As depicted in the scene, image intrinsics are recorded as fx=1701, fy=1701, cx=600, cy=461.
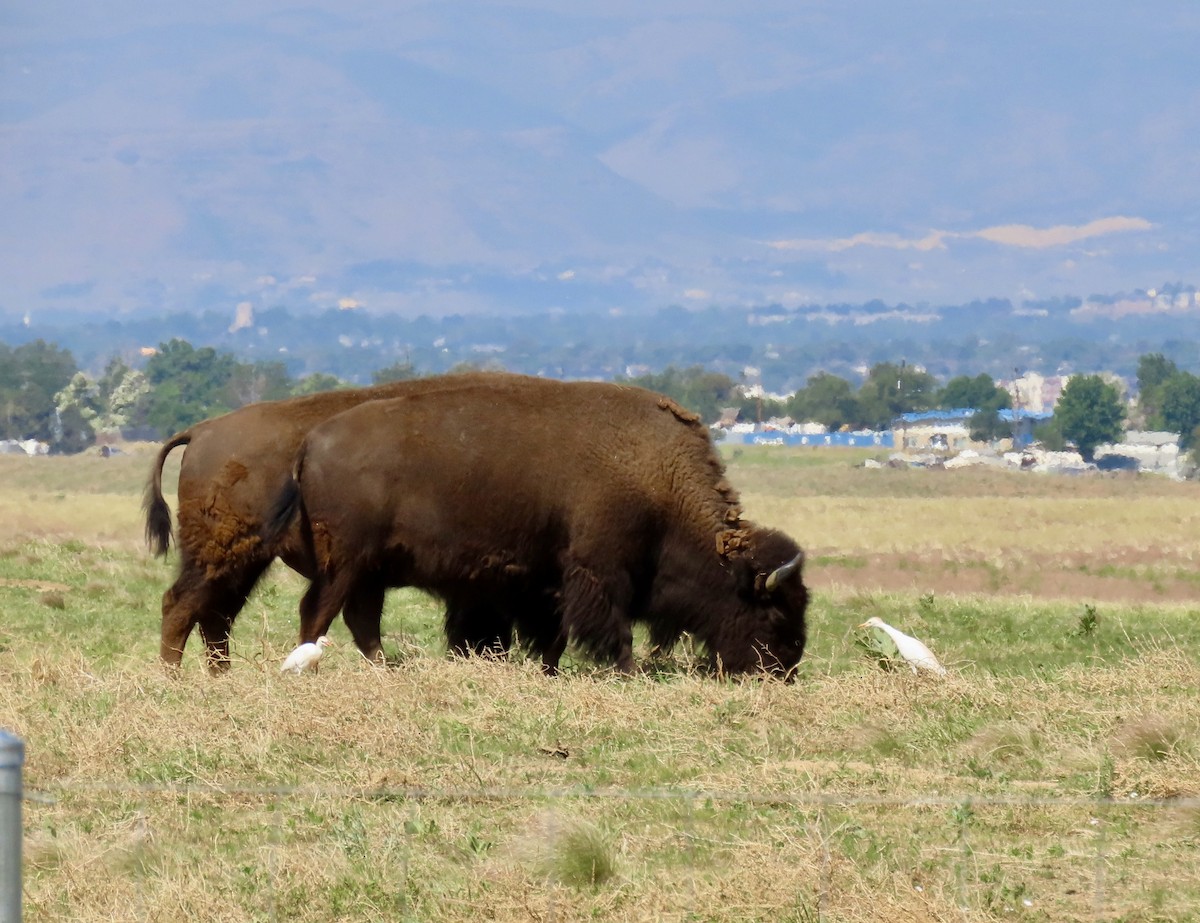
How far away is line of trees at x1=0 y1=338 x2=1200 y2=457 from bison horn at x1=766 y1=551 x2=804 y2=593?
3848 inches

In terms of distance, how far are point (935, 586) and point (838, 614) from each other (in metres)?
12.6

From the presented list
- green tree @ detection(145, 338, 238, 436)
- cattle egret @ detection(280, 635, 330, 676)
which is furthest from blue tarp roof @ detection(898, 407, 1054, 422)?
cattle egret @ detection(280, 635, 330, 676)

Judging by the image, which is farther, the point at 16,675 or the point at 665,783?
the point at 16,675

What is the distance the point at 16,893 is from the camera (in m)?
4.42

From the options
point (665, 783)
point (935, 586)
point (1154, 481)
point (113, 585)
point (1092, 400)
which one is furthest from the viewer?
point (1092, 400)

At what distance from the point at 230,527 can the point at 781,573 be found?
395cm

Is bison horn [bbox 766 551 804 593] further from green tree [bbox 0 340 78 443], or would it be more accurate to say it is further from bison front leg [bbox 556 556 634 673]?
green tree [bbox 0 340 78 443]

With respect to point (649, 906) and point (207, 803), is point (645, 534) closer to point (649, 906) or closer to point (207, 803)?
point (207, 803)

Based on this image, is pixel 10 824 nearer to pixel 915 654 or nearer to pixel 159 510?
pixel 915 654

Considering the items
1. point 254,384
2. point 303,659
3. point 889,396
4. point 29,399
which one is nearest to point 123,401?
point 29,399

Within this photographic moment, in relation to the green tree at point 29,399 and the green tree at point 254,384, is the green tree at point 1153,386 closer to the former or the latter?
the green tree at point 254,384

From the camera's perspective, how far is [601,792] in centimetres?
699

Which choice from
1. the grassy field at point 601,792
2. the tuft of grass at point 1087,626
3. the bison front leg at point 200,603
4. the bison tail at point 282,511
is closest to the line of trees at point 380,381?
the tuft of grass at point 1087,626

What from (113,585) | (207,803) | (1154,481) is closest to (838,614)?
(113,585)
